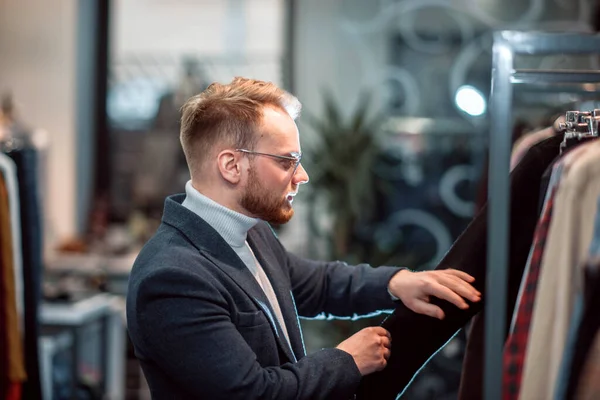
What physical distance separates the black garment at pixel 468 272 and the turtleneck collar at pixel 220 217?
357 mm

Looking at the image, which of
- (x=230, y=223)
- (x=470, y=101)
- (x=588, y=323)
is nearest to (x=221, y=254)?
(x=230, y=223)

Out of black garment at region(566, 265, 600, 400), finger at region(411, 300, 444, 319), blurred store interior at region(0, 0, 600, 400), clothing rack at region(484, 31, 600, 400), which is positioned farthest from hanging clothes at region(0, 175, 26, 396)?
black garment at region(566, 265, 600, 400)

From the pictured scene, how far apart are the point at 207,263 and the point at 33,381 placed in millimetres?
1681

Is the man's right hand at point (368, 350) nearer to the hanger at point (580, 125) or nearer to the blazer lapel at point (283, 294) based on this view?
the blazer lapel at point (283, 294)

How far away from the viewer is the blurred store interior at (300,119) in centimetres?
412

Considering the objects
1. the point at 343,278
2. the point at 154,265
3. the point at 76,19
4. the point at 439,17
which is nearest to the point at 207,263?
the point at 154,265

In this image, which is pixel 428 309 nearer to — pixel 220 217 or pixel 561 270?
pixel 561 270

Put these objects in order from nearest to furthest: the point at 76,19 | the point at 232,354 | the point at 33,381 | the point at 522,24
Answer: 1. the point at 232,354
2. the point at 33,381
3. the point at 522,24
4. the point at 76,19

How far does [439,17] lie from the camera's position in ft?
14.4

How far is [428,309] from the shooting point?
5.12 ft

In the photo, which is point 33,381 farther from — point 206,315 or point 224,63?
point 224,63

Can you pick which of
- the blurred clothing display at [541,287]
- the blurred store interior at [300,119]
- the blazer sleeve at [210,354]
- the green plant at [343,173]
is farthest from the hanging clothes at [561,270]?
the green plant at [343,173]

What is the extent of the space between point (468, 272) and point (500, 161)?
0.36 metres

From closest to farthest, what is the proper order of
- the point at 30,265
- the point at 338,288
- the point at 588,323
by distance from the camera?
the point at 588,323
the point at 338,288
the point at 30,265
